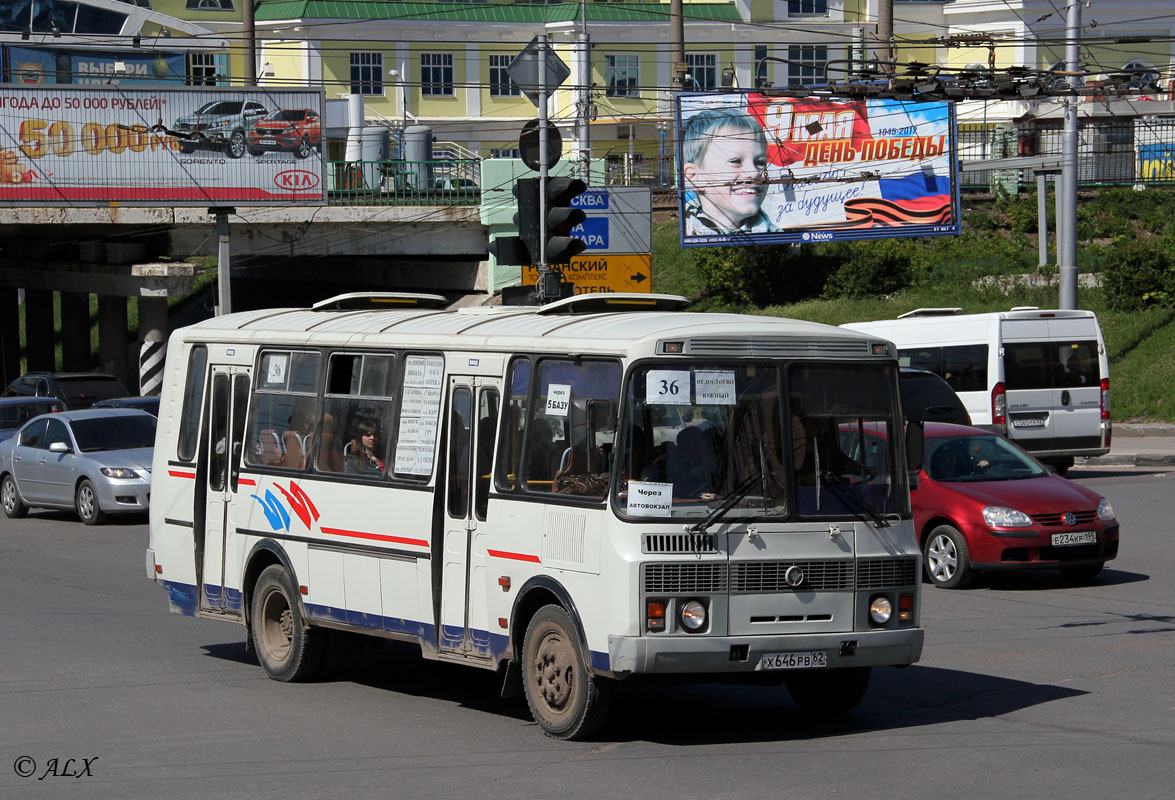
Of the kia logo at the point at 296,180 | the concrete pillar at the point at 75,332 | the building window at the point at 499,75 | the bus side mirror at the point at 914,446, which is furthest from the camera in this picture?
the building window at the point at 499,75

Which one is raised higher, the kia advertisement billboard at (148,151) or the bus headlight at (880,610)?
the kia advertisement billboard at (148,151)

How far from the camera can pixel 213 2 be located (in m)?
74.0

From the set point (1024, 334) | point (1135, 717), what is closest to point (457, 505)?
point (1135, 717)

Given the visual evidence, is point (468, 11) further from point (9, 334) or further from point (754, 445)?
point (754, 445)

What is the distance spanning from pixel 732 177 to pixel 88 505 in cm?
2379

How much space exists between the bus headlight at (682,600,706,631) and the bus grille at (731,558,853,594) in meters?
0.21

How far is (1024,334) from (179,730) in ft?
59.2

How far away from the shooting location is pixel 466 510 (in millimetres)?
9094

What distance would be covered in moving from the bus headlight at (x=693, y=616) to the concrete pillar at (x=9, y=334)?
50.9 meters

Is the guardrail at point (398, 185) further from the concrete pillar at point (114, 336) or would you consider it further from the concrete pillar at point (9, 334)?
the concrete pillar at point (9, 334)

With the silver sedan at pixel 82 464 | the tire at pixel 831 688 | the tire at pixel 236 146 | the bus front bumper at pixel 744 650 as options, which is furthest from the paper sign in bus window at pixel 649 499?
the tire at pixel 236 146

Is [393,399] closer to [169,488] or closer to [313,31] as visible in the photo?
[169,488]

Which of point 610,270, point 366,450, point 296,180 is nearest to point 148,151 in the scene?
point 296,180

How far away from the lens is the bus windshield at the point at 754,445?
806 centimetres
